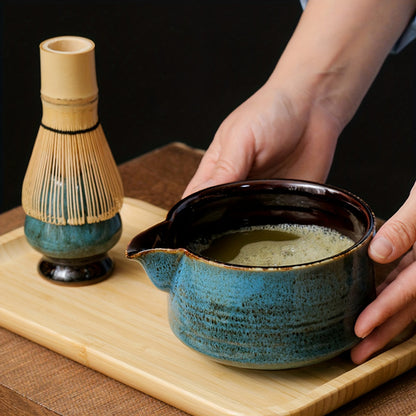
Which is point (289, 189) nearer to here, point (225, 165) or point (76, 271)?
point (225, 165)

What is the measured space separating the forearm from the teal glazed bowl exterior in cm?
33

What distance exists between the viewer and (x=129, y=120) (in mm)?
2518

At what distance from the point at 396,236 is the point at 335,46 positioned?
412 mm

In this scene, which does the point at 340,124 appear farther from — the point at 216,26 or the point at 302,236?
the point at 216,26

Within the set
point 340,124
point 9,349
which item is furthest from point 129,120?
point 9,349

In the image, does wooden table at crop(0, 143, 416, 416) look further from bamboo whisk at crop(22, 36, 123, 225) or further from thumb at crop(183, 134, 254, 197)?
thumb at crop(183, 134, 254, 197)

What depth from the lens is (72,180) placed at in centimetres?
91

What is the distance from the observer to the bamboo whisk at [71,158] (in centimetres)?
89

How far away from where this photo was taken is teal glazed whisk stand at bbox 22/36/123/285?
0.89 meters

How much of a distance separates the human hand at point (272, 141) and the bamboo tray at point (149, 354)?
154 millimetres

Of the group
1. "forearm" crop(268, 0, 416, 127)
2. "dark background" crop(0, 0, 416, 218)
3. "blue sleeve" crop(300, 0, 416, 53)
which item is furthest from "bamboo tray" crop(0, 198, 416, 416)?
"dark background" crop(0, 0, 416, 218)

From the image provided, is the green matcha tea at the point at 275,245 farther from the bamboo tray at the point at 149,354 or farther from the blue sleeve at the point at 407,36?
the blue sleeve at the point at 407,36

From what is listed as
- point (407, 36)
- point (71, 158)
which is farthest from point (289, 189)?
point (407, 36)

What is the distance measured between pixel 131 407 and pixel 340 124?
535mm
